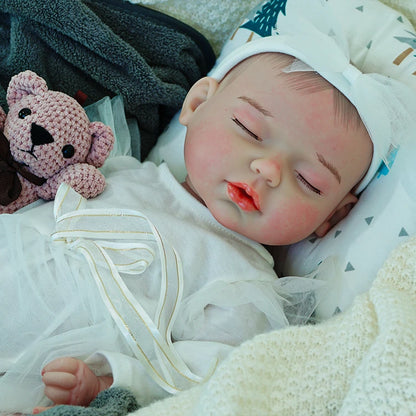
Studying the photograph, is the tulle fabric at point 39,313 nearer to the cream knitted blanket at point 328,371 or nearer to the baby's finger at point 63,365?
the baby's finger at point 63,365

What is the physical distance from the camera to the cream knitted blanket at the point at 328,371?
2.09ft

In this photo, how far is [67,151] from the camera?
1.04 metres

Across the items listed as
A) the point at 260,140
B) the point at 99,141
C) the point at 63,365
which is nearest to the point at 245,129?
the point at 260,140

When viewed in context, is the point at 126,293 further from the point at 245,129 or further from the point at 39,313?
the point at 245,129

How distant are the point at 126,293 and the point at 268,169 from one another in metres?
0.33

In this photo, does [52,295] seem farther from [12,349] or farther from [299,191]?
[299,191]

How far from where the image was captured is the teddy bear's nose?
100cm

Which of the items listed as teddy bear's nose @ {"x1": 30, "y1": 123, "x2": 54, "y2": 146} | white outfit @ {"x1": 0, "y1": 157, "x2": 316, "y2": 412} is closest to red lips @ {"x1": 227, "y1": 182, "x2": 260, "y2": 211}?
white outfit @ {"x1": 0, "y1": 157, "x2": 316, "y2": 412}

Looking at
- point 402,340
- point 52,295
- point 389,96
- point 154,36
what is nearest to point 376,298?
point 402,340

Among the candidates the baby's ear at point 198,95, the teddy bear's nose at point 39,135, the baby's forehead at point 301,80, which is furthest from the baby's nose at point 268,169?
the teddy bear's nose at point 39,135

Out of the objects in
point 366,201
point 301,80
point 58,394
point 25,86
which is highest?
point 301,80

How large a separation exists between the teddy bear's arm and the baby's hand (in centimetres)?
34

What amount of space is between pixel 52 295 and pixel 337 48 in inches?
27.5

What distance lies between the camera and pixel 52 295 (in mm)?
935
